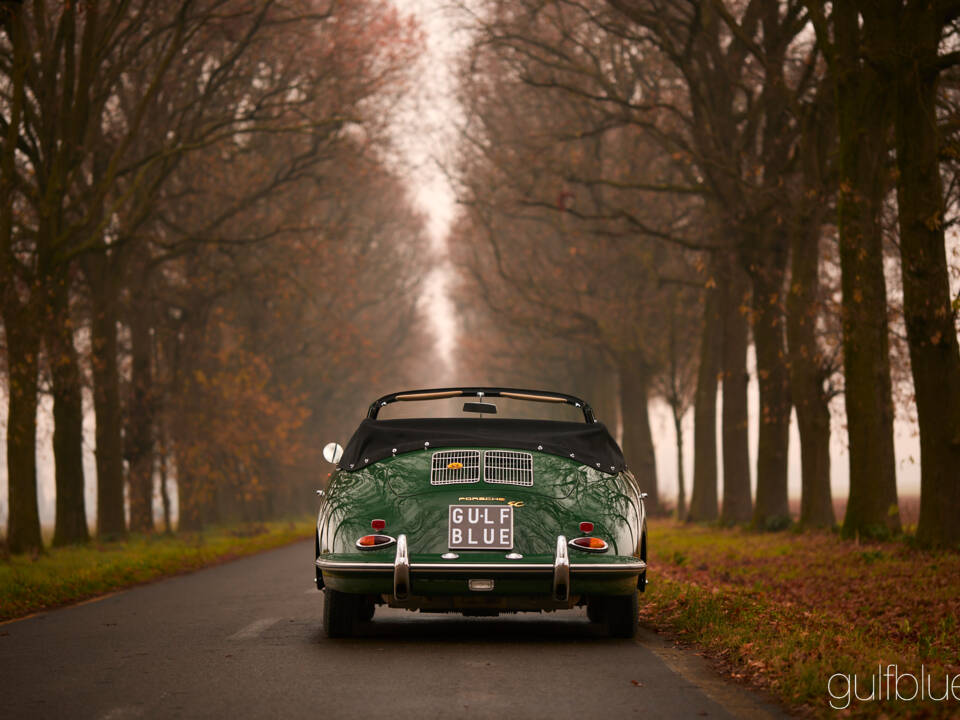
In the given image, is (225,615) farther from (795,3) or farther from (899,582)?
(795,3)

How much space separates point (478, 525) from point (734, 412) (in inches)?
655

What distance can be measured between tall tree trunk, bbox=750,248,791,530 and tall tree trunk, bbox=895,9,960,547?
746cm

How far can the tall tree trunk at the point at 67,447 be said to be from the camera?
820 inches

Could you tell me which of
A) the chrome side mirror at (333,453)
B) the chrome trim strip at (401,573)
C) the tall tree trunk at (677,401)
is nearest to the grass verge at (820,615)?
the chrome trim strip at (401,573)

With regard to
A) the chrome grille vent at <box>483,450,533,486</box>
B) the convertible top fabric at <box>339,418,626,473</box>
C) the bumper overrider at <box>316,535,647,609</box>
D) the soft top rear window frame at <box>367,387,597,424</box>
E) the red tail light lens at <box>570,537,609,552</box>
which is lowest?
the bumper overrider at <box>316,535,647,609</box>

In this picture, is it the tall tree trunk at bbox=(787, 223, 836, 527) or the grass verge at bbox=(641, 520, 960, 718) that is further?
the tall tree trunk at bbox=(787, 223, 836, 527)

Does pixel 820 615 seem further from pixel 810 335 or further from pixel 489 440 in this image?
pixel 810 335

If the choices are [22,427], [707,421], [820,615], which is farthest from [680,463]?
[820,615]

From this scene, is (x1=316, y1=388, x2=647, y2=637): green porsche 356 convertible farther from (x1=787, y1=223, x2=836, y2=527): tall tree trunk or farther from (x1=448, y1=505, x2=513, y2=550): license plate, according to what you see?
(x1=787, y1=223, x2=836, y2=527): tall tree trunk

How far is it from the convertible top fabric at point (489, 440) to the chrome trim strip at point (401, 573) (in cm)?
79

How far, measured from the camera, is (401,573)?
7539 millimetres

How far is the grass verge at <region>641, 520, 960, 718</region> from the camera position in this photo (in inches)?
238

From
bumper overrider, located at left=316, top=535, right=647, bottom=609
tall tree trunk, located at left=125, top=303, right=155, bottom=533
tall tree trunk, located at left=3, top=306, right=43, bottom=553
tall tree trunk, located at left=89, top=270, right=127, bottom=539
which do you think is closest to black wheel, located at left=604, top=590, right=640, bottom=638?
bumper overrider, located at left=316, top=535, right=647, bottom=609

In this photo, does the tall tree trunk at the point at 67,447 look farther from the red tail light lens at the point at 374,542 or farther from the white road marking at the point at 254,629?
the red tail light lens at the point at 374,542
